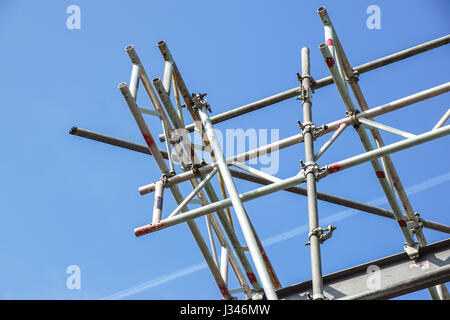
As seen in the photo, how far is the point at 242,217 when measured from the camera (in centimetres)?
964

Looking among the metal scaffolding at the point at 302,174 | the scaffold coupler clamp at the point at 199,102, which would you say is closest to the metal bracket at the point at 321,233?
the metal scaffolding at the point at 302,174

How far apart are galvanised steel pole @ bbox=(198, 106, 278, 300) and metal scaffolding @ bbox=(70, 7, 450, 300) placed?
15mm

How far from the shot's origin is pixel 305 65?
39.3ft

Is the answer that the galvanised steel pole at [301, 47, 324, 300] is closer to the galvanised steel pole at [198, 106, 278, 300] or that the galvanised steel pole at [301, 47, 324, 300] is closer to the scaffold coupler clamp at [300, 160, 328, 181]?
the scaffold coupler clamp at [300, 160, 328, 181]

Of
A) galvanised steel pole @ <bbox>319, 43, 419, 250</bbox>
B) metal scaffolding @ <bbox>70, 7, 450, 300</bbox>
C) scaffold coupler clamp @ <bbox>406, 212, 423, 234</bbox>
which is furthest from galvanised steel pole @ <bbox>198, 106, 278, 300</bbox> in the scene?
scaffold coupler clamp @ <bbox>406, 212, 423, 234</bbox>

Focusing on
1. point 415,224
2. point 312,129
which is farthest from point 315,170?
point 415,224

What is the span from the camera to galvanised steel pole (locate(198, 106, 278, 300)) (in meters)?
8.52

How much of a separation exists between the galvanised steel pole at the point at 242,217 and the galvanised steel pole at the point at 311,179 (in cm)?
59

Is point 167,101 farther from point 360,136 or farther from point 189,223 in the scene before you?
point 360,136

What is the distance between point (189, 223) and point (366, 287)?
300 cm

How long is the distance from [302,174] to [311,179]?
0.22 meters

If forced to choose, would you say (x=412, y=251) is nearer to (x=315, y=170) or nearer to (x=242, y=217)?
(x=315, y=170)

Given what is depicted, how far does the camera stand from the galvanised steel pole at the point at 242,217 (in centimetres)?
852
